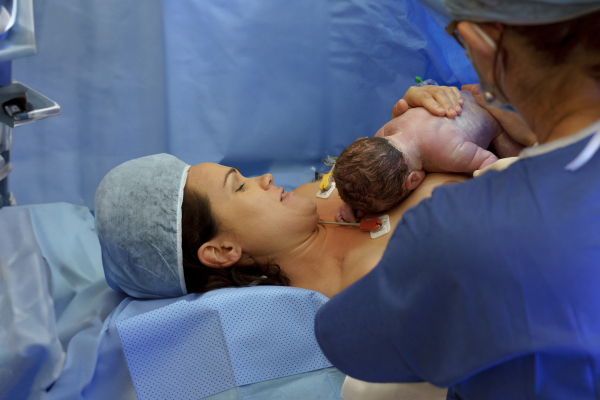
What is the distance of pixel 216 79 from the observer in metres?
2.88

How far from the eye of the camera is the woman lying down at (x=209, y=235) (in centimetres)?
190

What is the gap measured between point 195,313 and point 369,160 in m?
0.96

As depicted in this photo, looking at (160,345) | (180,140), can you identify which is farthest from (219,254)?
(180,140)

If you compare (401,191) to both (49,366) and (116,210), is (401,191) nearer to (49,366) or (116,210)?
(116,210)

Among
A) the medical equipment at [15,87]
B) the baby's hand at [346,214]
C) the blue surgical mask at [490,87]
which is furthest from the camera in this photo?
the baby's hand at [346,214]

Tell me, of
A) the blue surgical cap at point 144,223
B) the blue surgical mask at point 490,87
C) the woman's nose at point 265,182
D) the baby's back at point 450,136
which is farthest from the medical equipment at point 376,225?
the blue surgical mask at point 490,87

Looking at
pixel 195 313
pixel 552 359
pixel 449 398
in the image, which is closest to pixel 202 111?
pixel 195 313

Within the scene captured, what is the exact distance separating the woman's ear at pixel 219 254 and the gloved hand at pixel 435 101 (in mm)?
1143

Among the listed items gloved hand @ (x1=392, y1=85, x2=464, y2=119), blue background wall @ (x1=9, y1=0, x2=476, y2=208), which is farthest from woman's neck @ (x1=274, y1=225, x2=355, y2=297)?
blue background wall @ (x1=9, y1=0, x2=476, y2=208)

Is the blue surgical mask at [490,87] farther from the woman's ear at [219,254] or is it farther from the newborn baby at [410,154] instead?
the woman's ear at [219,254]

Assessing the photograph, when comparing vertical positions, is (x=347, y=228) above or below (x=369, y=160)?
below

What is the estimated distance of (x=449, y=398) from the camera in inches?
46.5

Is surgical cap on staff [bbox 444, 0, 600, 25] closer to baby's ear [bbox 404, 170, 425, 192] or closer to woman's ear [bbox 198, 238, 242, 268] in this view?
baby's ear [bbox 404, 170, 425, 192]

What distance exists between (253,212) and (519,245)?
1.34 meters
